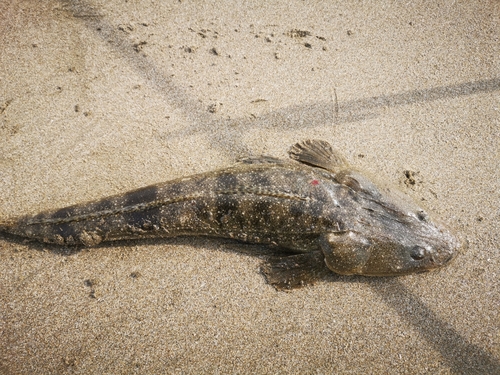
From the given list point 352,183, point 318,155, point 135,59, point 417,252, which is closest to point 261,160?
point 318,155

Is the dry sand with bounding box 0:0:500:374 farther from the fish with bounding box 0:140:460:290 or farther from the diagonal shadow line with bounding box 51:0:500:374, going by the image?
the fish with bounding box 0:140:460:290

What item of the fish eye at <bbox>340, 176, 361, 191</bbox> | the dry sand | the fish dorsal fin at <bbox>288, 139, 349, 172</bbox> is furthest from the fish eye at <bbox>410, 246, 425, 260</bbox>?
the fish dorsal fin at <bbox>288, 139, 349, 172</bbox>

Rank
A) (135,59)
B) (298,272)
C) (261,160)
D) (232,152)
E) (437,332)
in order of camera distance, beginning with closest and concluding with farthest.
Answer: (437,332), (298,272), (261,160), (232,152), (135,59)

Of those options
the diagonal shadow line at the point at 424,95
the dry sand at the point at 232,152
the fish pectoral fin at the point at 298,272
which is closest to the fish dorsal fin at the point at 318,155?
the dry sand at the point at 232,152

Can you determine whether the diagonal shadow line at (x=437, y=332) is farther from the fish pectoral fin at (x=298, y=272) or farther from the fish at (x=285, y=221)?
the fish pectoral fin at (x=298, y=272)

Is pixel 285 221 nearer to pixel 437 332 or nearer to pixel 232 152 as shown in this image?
pixel 232 152
